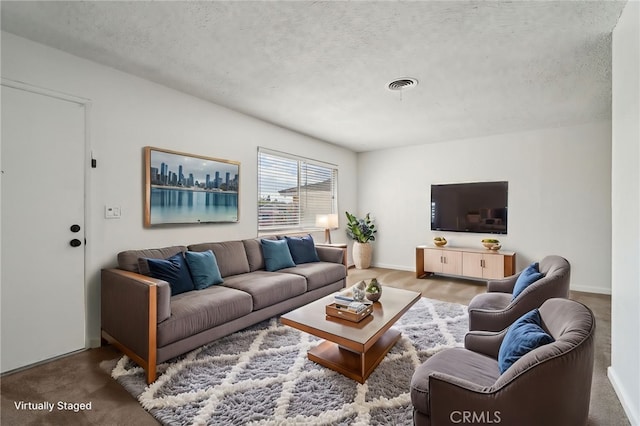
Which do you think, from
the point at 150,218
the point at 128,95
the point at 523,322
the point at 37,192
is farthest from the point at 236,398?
the point at 128,95

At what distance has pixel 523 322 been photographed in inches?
59.1

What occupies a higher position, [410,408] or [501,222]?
[501,222]

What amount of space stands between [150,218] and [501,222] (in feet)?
16.8

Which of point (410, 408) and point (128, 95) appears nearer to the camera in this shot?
point (410, 408)

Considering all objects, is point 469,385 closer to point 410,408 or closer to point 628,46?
point 410,408

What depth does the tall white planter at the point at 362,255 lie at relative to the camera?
5887 millimetres

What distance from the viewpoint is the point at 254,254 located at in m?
3.70

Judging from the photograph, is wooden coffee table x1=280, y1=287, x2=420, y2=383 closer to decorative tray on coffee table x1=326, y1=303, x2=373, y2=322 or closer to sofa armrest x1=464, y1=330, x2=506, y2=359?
decorative tray on coffee table x1=326, y1=303, x2=373, y2=322

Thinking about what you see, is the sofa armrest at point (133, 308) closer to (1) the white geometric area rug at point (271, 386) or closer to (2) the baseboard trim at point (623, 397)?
(1) the white geometric area rug at point (271, 386)

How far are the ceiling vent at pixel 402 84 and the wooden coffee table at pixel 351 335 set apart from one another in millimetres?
2132

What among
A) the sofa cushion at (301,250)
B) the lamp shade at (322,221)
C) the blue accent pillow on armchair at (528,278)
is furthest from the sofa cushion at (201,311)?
the lamp shade at (322,221)

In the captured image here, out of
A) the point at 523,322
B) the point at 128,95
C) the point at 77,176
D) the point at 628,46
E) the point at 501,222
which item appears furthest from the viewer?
the point at 501,222

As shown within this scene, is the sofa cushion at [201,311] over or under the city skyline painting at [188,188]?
under

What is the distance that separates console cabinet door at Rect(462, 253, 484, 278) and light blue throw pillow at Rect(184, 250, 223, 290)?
152 inches
